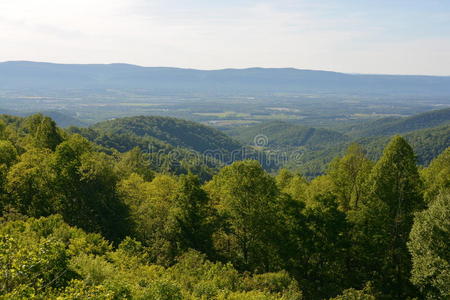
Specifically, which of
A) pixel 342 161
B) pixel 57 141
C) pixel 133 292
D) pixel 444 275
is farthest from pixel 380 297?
pixel 57 141

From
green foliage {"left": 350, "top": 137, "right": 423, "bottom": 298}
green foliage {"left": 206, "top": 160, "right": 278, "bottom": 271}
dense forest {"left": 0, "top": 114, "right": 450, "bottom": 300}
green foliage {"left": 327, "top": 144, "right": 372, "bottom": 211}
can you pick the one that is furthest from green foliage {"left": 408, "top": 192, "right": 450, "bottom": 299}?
green foliage {"left": 206, "top": 160, "right": 278, "bottom": 271}

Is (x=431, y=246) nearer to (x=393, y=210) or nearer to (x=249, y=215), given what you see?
(x=393, y=210)

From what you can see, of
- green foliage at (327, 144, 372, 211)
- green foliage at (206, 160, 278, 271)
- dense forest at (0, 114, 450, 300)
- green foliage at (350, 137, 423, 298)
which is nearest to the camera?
dense forest at (0, 114, 450, 300)

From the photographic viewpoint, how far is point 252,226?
33.7 m

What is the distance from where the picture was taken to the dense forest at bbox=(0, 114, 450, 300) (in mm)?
26031

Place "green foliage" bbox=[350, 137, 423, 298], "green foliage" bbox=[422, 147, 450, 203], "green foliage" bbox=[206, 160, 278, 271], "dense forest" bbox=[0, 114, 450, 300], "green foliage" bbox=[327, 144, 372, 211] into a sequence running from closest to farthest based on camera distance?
"dense forest" bbox=[0, 114, 450, 300], "green foliage" bbox=[350, 137, 423, 298], "green foliage" bbox=[422, 147, 450, 203], "green foliage" bbox=[206, 160, 278, 271], "green foliage" bbox=[327, 144, 372, 211]

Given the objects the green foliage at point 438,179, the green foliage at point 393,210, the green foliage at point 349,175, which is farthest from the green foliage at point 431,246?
the green foliage at point 349,175

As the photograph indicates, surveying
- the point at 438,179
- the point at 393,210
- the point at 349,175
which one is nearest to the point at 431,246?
the point at 393,210

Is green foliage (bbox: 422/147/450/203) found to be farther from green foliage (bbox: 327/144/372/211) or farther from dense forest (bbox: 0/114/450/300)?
green foliage (bbox: 327/144/372/211)

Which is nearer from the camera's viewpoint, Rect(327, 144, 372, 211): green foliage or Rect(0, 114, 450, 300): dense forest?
Rect(0, 114, 450, 300): dense forest

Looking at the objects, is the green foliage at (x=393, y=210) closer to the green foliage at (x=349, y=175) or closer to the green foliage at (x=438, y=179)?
the green foliage at (x=438, y=179)

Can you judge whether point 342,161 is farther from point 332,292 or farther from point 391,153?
point 332,292

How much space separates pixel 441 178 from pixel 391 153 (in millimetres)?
6203

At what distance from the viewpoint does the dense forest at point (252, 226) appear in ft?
85.4
